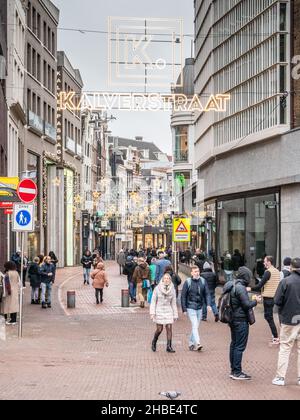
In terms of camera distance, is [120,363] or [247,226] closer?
[120,363]

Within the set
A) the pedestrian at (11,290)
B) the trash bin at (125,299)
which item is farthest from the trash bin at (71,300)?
the pedestrian at (11,290)

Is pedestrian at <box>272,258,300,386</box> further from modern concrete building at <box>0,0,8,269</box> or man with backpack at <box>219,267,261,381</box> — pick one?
modern concrete building at <box>0,0,8,269</box>

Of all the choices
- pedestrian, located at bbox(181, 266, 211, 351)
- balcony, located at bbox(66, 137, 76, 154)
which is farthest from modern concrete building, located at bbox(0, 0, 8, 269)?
balcony, located at bbox(66, 137, 76, 154)

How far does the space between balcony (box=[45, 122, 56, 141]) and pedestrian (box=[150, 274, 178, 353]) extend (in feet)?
133

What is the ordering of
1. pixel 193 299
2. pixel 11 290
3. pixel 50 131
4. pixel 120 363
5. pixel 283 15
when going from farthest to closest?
pixel 50 131 < pixel 283 15 < pixel 11 290 < pixel 193 299 < pixel 120 363

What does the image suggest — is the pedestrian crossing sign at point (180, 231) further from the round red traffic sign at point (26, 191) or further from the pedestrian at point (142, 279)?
the round red traffic sign at point (26, 191)

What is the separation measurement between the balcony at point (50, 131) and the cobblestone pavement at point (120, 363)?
33837mm

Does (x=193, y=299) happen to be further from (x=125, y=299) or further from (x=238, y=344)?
(x=125, y=299)

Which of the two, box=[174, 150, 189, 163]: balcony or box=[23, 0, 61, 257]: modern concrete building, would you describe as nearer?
box=[23, 0, 61, 257]: modern concrete building

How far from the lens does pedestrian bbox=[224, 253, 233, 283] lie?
31.3m

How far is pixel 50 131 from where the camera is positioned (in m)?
56.3

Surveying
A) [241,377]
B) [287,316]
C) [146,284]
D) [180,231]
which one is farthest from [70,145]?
[287,316]

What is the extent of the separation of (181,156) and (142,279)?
40.9 meters

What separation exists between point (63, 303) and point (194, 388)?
54.5 ft
